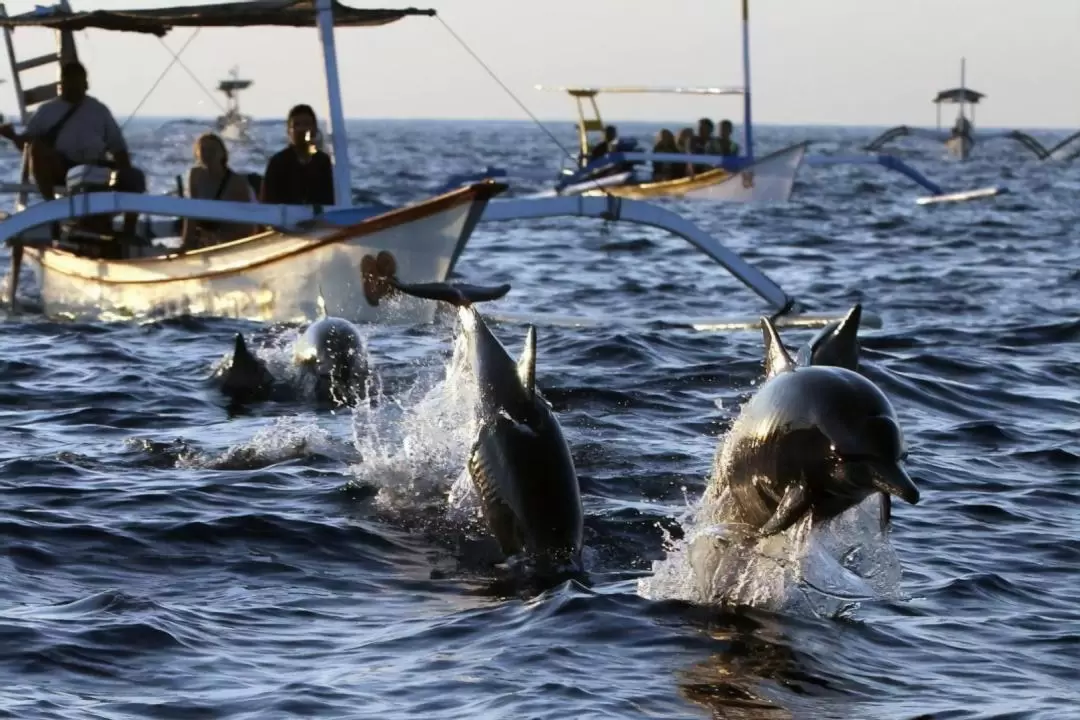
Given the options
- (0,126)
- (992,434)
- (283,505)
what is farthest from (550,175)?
(283,505)

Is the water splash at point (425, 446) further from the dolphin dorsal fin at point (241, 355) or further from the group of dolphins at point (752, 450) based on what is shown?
the dolphin dorsal fin at point (241, 355)

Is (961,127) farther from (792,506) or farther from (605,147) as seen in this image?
(792,506)

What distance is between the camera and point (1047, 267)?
23.7 m

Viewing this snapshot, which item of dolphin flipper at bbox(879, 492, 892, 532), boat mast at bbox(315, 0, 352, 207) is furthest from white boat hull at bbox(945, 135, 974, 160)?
dolphin flipper at bbox(879, 492, 892, 532)

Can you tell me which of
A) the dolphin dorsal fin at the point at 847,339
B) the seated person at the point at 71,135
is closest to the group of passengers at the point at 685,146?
the seated person at the point at 71,135

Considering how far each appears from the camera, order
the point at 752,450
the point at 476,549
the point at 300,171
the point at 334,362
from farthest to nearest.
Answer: the point at 300,171 → the point at 334,362 → the point at 476,549 → the point at 752,450

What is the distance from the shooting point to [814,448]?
644cm

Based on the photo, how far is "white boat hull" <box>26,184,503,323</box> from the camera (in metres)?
15.7

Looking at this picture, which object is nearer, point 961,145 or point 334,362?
point 334,362

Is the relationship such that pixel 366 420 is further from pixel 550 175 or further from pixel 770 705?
pixel 550 175

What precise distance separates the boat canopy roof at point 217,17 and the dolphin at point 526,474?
29.8 feet

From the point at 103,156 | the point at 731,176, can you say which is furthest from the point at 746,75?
the point at 103,156

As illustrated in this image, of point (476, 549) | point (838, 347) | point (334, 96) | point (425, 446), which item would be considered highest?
point (334, 96)

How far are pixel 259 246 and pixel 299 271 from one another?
0.47 metres
